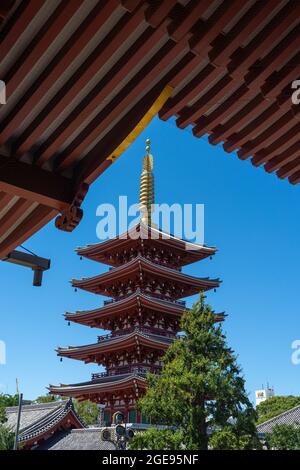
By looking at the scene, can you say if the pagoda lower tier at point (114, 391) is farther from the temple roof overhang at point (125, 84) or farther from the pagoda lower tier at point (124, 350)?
the temple roof overhang at point (125, 84)

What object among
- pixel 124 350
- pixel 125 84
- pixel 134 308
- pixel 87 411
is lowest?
pixel 125 84

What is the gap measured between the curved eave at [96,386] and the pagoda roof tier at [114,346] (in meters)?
1.47

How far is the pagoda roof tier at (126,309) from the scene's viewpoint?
A: 23703mm

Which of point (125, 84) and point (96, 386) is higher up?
point (96, 386)

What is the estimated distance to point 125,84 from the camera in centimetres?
270

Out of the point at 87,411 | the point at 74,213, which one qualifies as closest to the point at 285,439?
the point at 74,213

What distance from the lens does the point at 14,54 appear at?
2406mm

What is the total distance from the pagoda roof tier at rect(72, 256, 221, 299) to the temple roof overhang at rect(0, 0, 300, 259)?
21379mm

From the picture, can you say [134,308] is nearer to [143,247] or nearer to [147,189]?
[143,247]

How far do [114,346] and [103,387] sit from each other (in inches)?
76.1

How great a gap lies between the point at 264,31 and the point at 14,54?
1.20 m

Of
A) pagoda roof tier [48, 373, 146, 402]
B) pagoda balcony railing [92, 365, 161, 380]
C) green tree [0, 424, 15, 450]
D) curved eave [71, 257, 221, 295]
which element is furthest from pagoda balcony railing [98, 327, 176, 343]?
green tree [0, 424, 15, 450]

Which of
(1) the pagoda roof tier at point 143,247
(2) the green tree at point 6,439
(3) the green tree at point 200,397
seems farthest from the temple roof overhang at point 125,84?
(1) the pagoda roof tier at point 143,247
